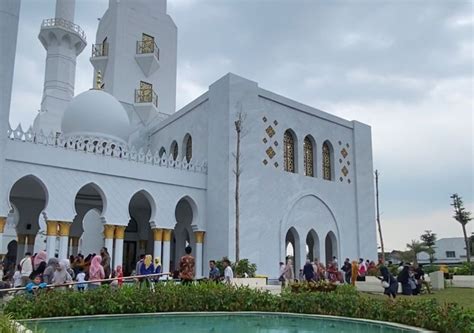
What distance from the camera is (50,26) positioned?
77.9ft

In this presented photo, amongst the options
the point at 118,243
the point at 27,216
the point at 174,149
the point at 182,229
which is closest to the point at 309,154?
the point at 174,149

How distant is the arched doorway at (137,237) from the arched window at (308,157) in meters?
7.19

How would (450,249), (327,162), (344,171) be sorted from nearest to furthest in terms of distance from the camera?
1. (327,162)
2. (344,171)
3. (450,249)

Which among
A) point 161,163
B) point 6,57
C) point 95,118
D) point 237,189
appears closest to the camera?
point 6,57

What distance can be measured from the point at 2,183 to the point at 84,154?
2.74m

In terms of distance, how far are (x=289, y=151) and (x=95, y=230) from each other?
987 centimetres

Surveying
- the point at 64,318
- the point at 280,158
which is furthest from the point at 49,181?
the point at 280,158

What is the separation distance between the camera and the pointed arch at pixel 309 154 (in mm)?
20094

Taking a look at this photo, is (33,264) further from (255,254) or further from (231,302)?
(255,254)

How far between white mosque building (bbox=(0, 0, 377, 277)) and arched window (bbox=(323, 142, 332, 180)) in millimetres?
→ 49

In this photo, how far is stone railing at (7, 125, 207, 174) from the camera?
539 inches

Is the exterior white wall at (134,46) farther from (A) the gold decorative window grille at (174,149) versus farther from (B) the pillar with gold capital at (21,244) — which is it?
(B) the pillar with gold capital at (21,244)

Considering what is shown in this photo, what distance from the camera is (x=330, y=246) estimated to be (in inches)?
840

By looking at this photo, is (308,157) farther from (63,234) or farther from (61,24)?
(61,24)
